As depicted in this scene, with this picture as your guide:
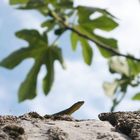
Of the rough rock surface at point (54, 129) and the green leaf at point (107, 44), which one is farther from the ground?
the rough rock surface at point (54, 129)

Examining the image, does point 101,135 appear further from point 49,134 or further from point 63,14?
point 63,14

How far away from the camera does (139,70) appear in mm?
1219

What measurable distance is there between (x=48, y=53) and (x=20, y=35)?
79 millimetres

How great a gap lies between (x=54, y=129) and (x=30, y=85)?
7.60 ft

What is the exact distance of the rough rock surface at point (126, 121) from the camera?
360 cm

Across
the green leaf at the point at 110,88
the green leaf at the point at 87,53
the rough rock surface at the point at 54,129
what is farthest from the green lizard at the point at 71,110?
the green leaf at the point at 110,88

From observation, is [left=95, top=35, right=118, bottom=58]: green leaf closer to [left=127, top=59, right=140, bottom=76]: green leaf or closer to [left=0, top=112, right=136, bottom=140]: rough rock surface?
[left=127, top=59, right=140, bottom=76]: green leaf

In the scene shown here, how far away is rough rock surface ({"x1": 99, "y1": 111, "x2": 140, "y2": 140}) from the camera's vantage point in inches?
142

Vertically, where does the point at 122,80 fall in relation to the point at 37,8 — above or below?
below

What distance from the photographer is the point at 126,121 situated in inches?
151

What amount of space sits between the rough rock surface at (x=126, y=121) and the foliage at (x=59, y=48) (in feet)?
7.62

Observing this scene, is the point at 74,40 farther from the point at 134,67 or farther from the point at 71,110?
the point at 71,110

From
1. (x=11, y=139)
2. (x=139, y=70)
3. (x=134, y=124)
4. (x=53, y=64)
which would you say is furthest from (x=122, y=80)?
→ (x=134, y=124)

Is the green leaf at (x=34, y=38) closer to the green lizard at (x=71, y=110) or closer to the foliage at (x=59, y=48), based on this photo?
the foliage at (x=59, y=48)
